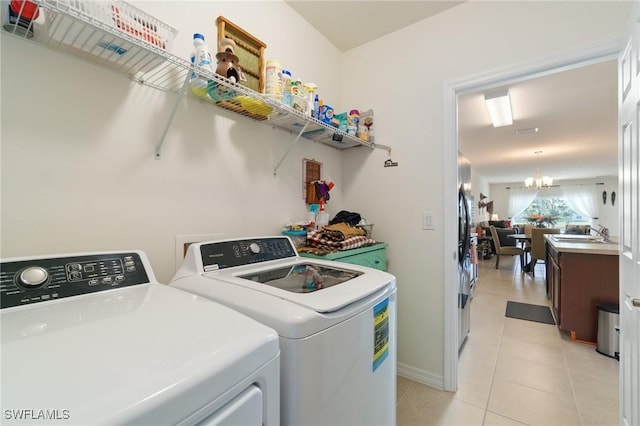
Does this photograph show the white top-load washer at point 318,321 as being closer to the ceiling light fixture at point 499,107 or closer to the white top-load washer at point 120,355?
the white top-load washer at point 120,355

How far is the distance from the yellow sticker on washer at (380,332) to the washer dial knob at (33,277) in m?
0.97

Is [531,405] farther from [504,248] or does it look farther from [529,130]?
[504,248]

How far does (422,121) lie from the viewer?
195cm

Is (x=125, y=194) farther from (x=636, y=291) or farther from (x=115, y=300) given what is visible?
(x=636, y=291)

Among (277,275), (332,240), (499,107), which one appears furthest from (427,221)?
(499,107)

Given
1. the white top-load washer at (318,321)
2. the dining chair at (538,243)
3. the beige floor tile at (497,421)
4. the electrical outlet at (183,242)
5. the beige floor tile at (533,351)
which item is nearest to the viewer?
the white top-load washer at (318,321)

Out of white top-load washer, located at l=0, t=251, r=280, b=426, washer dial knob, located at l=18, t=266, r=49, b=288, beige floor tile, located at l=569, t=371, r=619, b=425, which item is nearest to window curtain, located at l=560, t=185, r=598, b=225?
beige floor tile, located at l=569, t=371, r=619, b=425

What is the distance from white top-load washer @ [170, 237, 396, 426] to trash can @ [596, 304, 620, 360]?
246 cm

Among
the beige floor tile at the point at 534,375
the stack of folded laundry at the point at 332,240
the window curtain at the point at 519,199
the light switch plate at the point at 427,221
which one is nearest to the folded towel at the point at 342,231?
the stack of folded laundry at the point at 332,240

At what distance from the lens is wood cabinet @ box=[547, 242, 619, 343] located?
256 centimetres

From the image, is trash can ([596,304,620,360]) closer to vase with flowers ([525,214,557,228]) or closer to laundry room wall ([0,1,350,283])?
laundry room wall ([0,1,350,283])

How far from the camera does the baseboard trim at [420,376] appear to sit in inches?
73.6

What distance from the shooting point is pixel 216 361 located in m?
0.50

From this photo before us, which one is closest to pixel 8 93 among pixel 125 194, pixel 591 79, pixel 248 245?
pixel 125 194
